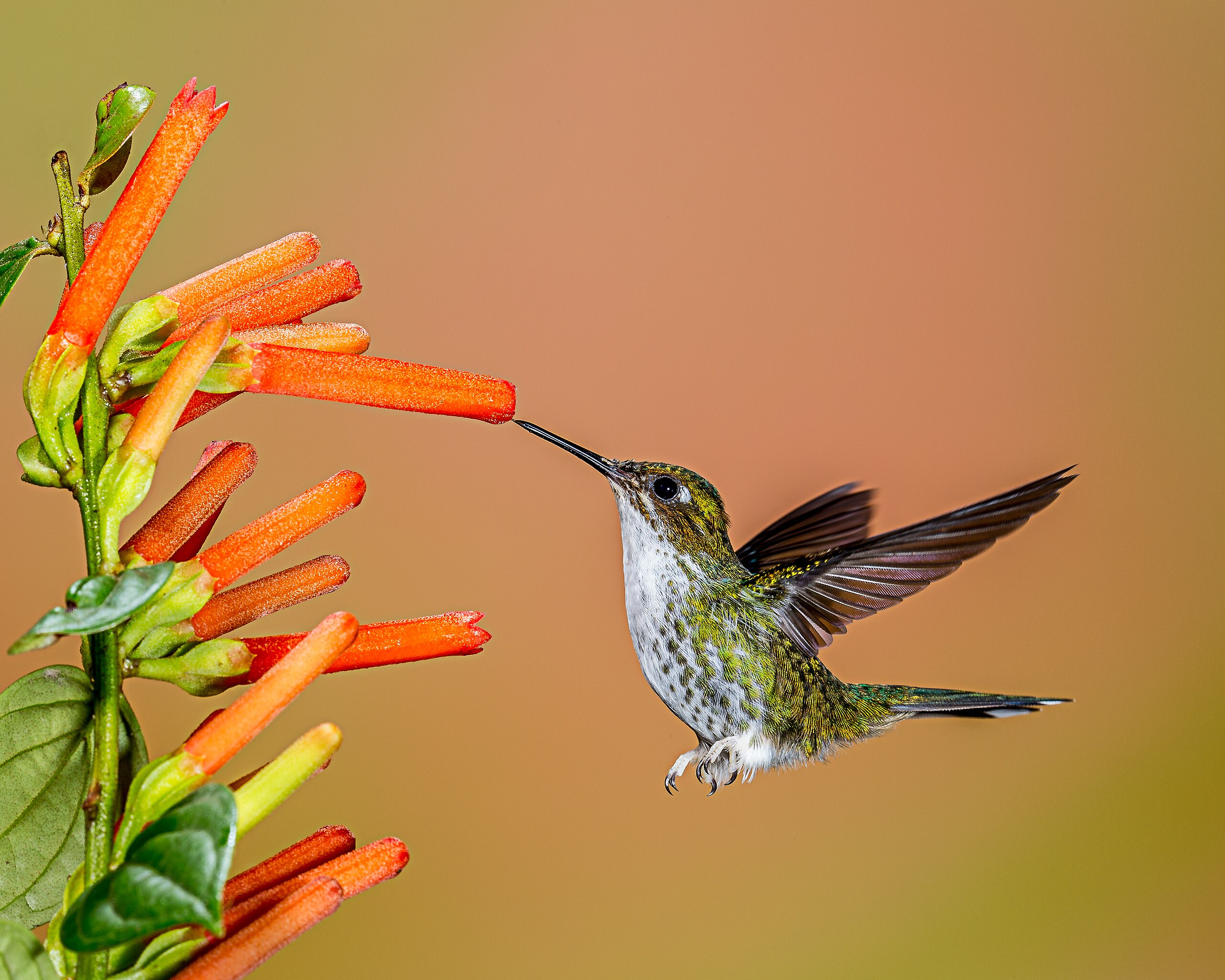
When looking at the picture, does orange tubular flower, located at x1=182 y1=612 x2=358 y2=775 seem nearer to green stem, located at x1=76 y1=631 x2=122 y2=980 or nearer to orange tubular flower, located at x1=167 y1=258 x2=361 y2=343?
green stem, located at x1=76 y1=631 x2=122 y2=980

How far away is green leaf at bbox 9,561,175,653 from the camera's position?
324mm

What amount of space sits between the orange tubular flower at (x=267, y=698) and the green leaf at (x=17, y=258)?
19cm

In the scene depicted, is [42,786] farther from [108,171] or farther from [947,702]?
[947,702]

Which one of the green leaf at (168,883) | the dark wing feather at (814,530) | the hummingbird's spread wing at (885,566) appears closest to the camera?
the green leaf at (168,883)

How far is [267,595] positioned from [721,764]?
50 cm

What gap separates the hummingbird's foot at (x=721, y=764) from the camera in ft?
2.86

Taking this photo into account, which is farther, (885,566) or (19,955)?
(885,566)

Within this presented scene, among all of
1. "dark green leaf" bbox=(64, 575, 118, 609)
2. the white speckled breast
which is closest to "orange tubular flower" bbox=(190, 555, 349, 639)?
"dark green leaf" bbox=(64, 575, 118, 609)

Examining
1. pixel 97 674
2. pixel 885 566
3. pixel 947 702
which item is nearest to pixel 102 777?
pixel 97 674

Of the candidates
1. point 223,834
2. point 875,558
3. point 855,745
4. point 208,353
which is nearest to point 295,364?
point 208,353

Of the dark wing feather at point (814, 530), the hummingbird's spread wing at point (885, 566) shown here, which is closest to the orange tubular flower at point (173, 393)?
the hummingbird's spread wing at point (885, 566)

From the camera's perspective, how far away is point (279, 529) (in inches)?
17.9

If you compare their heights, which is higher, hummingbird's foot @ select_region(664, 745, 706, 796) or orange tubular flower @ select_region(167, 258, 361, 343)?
orange tubular flower @ select_region(167, 258, 361, 343)

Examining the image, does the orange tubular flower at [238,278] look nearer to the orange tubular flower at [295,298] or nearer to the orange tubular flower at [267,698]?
the orange tubular flower at [295,298]
